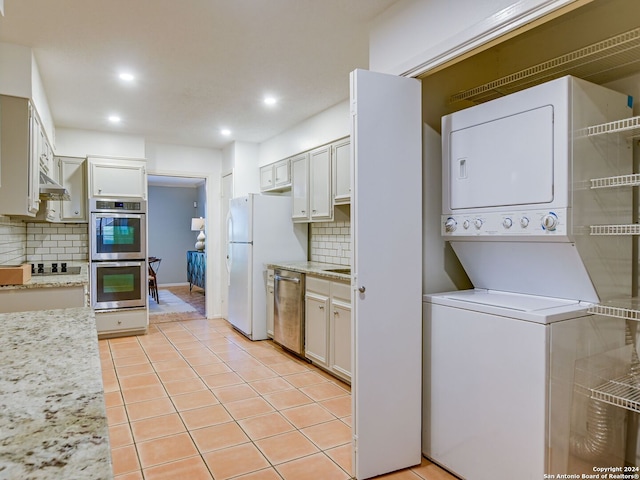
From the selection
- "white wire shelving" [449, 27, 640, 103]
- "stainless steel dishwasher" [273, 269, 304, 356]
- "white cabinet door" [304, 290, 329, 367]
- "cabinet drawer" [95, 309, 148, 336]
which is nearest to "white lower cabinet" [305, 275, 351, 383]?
"white cabinet door" [304, 290, 329, 367]

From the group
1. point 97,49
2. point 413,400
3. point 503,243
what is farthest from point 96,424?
point 97,49

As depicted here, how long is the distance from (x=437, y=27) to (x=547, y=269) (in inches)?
49.8

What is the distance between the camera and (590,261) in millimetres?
1841

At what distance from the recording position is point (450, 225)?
7.40 ft

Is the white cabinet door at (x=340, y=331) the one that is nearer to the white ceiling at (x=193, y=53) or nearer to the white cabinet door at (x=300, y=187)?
the white cabinet door at (x=300, y=187)

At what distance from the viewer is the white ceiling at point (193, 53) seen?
237cm

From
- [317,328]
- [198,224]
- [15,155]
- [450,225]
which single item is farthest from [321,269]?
[198,224]

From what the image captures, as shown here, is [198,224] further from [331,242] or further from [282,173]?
[331,242]

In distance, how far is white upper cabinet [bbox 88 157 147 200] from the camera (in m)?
4.90

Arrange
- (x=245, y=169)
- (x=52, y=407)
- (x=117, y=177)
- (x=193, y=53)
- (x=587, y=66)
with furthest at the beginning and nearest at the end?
(x=245, y=169)
(x=117, y=177)
(x=193, y=53)
(x=587, y=66)
(x=52, y=407)

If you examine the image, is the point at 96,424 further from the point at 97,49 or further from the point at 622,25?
the point at 97,49

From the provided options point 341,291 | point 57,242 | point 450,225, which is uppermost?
point 450,225

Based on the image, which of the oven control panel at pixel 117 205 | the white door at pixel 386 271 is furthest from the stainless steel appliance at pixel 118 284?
the white door at pixel 386 271

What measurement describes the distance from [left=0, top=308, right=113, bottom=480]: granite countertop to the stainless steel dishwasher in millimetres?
2652
